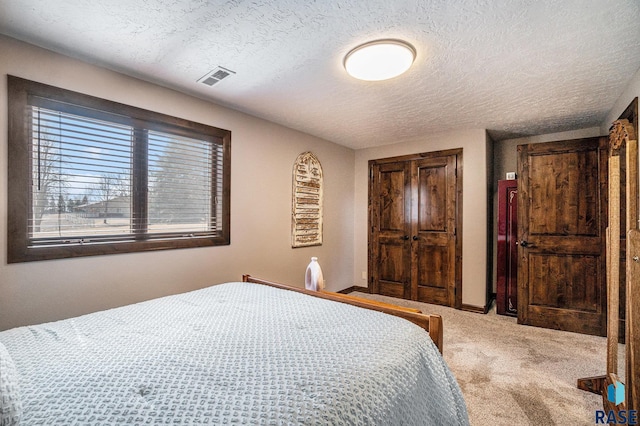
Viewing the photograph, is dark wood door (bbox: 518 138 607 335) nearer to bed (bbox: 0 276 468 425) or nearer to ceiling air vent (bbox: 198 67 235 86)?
bed (bbox: 0 276 468 425)

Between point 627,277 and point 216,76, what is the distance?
114 inches

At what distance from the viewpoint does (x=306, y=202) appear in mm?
4000

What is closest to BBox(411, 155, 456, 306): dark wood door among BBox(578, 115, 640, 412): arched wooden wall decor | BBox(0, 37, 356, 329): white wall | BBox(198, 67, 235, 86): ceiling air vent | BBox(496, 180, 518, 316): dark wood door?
BBox(496, 180, 518, 316): dark wood door

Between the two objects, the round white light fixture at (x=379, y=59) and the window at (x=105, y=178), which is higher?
the round white light fixture at (x=379, y=59)

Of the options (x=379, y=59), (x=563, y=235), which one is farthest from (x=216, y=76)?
(x=563, y=235)

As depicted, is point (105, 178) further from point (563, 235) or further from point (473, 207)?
point (563, 235)

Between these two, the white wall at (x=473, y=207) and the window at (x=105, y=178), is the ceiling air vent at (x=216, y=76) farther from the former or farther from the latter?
the white wall at (x=473, y=207)

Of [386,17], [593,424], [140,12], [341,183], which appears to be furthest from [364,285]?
[140,12]

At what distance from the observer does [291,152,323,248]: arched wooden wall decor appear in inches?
150

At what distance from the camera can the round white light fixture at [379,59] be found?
6.18 feet

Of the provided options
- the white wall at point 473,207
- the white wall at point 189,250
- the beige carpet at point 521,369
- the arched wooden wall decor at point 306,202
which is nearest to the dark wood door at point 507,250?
the white wall at point 473,207

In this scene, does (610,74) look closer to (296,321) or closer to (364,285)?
(296,321)

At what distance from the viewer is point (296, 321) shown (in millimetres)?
1488

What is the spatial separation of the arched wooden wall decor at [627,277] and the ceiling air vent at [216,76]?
260 centimetres
